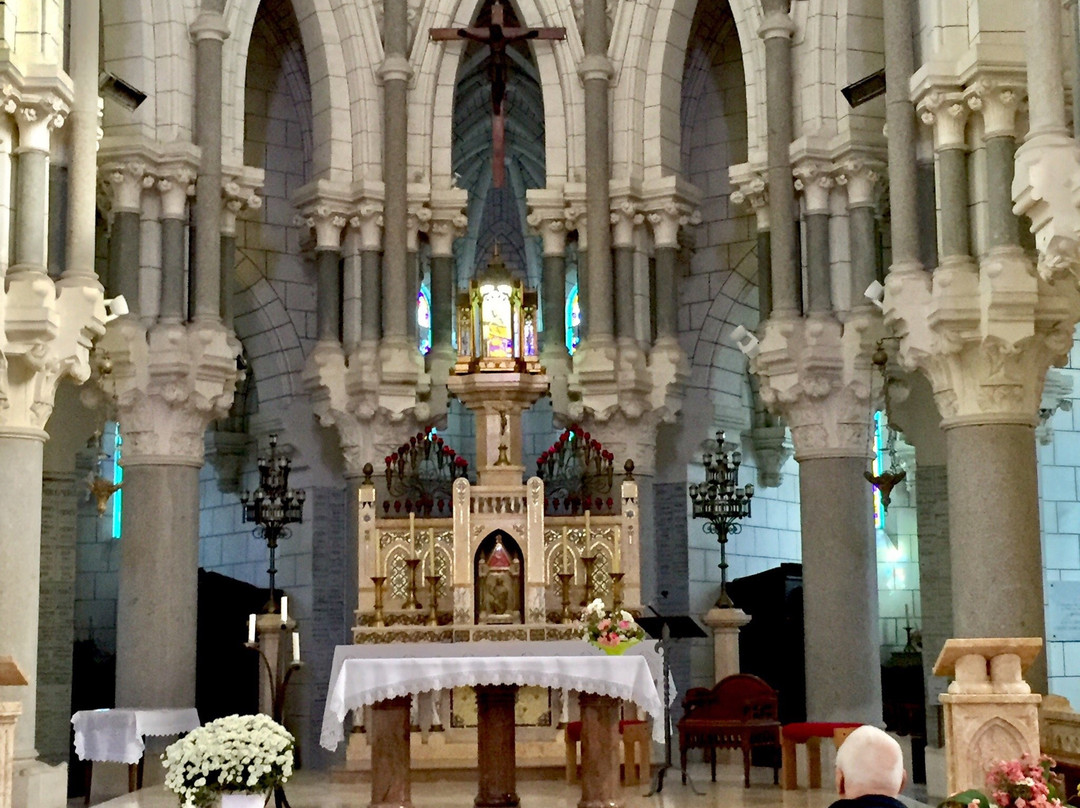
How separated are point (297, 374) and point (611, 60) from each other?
15.1 feet

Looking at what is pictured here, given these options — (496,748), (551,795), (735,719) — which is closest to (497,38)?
(735,719)

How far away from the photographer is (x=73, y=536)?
16.2 m

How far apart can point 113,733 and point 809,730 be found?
Result: 5.49 m

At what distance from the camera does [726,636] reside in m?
16.2

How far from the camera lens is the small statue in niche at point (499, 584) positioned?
13.8m

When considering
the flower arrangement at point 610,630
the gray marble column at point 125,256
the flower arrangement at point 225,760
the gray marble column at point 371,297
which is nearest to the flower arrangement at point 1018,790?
the flower arrangement at point 225,760

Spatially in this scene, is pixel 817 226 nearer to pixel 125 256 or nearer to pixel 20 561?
pixel 125 256


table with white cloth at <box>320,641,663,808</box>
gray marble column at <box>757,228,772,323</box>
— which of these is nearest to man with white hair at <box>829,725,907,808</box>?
table with white cloth at <box>320,641,663,808</box>

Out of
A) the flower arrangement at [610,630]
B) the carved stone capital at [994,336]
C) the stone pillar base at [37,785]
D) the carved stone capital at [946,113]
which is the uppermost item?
the carved stone capital at [946,113]

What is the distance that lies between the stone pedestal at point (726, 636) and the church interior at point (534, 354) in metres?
0.06

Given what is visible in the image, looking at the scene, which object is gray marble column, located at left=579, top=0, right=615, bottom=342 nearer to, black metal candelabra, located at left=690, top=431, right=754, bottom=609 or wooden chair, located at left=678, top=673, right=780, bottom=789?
black metal candelabra, located at left=690, top=431, right=754, bottom=609

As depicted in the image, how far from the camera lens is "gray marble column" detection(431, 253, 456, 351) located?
1708 centimetres

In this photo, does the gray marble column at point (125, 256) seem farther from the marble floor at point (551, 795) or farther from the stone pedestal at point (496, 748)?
the stone pedestal at point (496, 748)

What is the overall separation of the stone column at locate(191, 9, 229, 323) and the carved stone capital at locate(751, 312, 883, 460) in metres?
4.93
